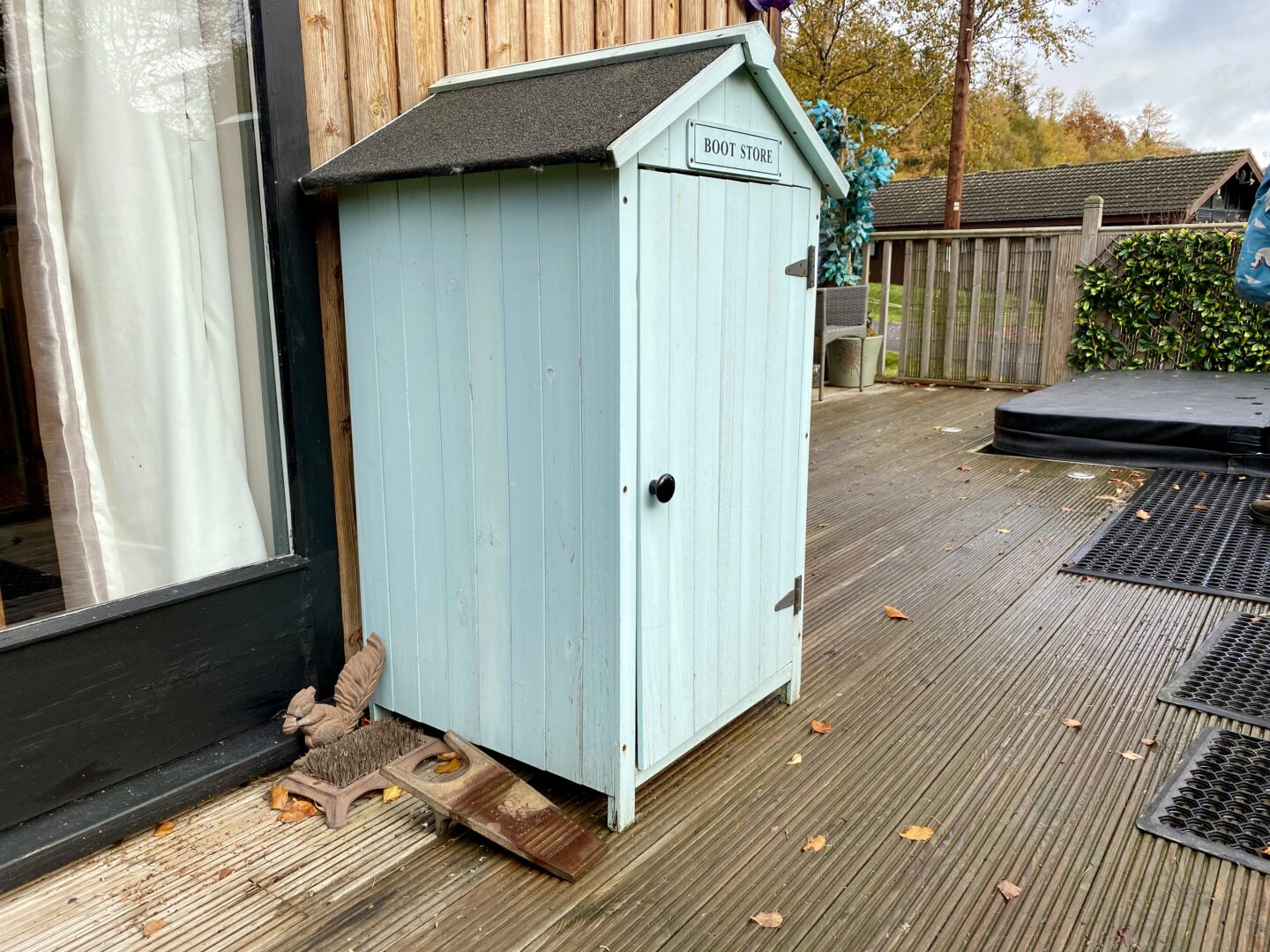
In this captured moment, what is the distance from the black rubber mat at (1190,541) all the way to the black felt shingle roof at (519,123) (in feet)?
9.71

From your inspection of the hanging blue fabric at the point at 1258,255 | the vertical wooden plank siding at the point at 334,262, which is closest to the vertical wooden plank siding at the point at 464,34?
the vertical wooden plank siding at the point at 334,262

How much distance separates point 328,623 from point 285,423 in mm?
563

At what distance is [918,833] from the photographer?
82.3 inches

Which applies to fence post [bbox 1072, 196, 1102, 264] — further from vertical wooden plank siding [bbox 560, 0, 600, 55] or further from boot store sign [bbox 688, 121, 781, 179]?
boot store sign [bbox 688, 121, 781, 179]

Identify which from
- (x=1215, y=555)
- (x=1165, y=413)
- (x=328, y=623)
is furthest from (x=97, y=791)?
(x=1165, y=413)

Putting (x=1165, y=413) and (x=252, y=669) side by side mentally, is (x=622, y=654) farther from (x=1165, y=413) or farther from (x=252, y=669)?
(x=1165, y=413)

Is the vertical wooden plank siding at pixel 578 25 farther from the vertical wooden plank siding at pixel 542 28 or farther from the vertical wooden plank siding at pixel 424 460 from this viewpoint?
the vertical wooden plank siding at pixel 424 460

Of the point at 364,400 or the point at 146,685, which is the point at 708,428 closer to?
the point at 364,400

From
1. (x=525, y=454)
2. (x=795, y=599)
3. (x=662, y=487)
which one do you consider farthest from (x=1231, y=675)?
(x=525, y=454)

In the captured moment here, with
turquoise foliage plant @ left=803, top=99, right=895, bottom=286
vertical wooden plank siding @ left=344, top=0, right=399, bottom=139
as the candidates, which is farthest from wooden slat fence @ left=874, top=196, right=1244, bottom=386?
vertical wooden plank siding @ left=344, top=0, right=399, bottom=139

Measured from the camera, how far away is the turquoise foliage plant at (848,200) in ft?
27.3

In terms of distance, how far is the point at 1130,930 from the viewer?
1765 millimetres

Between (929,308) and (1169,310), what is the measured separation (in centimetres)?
220

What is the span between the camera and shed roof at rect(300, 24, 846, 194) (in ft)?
5.98
